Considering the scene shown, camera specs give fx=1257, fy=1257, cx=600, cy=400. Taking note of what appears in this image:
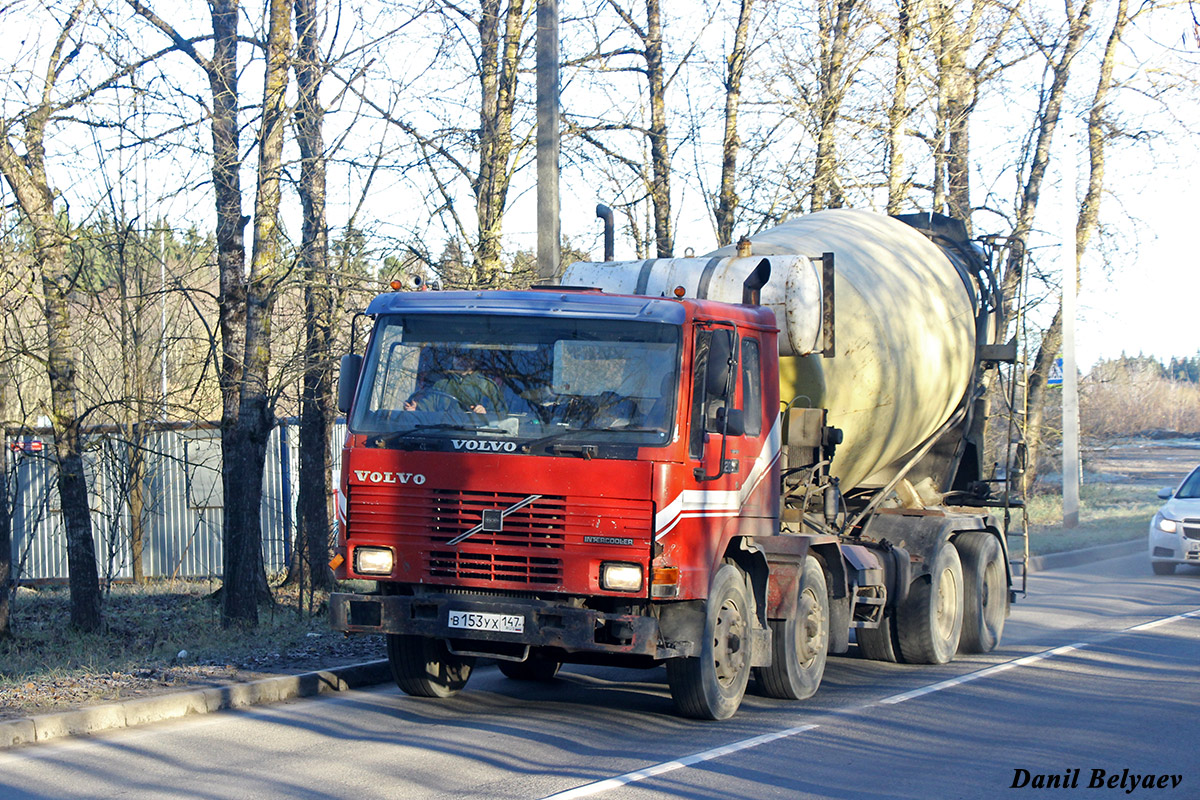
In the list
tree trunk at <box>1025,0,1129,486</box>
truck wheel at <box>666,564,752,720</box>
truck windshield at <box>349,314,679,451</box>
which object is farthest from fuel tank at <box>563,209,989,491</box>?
tree trunk at <box>1025,0,1129,486</box>

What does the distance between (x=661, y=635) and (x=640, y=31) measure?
1343 cm

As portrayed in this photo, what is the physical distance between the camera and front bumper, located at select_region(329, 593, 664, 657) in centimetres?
753

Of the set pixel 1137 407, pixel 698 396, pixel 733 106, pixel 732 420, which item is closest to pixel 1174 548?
pixel 733 106

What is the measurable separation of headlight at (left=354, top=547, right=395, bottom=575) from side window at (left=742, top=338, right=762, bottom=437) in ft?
8.23

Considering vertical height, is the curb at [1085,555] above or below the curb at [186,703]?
below

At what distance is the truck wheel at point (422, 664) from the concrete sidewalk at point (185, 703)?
28.8 inches

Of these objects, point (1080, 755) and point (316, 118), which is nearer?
point (1080, 755)

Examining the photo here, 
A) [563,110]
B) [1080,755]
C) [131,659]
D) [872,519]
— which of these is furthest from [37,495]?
[1080,755]

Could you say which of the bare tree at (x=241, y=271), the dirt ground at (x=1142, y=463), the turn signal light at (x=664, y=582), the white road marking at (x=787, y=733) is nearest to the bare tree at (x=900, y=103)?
the white road marking at (x=787, y=733)

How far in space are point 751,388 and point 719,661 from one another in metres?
1.83

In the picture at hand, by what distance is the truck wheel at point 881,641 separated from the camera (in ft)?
36.9

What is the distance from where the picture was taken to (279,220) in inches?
478

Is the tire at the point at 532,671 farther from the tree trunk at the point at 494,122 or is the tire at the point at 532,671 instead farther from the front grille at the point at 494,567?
the tree trunk at the point at 494,122

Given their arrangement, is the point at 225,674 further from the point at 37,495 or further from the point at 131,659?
the point at 37,495
